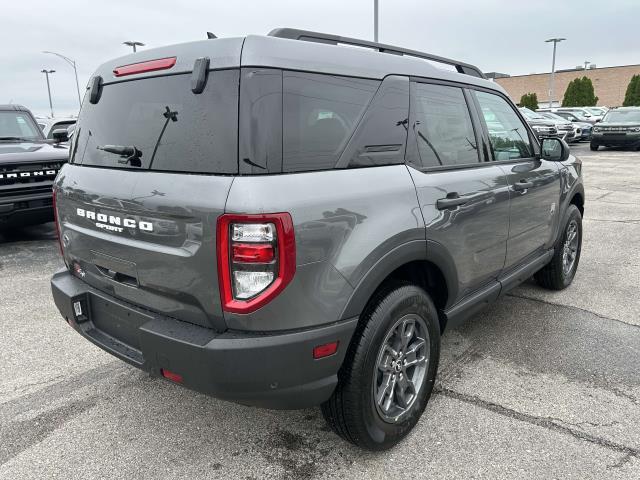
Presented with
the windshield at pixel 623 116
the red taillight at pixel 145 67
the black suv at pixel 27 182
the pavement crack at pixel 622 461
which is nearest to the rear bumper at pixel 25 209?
the black suv at pixel 27 182

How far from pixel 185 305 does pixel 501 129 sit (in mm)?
2518

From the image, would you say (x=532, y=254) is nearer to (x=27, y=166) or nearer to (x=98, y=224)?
(x=98, y=224)

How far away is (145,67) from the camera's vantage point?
237 cm

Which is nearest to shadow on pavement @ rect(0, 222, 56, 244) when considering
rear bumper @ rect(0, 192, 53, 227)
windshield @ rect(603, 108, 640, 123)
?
rear bumper @ rect(0, 192, 53, 227)

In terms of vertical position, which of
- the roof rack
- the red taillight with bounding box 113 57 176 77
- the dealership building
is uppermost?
the dealership building

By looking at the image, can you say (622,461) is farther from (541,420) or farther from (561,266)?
(561,266)

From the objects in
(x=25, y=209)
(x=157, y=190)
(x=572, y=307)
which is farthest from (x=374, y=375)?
(x=25, y=209)

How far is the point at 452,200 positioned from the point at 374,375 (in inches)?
40.4

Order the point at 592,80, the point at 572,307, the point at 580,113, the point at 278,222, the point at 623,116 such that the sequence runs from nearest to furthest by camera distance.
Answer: the point at 278,222, the point at 572,307, the point at 623,116, the point at 580,113, the point at 592,80

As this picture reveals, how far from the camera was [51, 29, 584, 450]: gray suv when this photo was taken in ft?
6.43

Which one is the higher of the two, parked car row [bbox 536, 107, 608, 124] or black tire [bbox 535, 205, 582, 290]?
parked car row [bbox 536, 107, 608, 124]

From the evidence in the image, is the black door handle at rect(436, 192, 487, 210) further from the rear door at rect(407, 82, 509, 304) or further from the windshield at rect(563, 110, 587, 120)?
the windshield at rect(563, 110, 587, 120)

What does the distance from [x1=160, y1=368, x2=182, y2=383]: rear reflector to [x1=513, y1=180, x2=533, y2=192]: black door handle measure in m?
2.42

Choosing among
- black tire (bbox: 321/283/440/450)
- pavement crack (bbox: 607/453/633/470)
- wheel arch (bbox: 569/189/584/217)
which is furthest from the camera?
wheel arch (bbox: 569/189/584/217)
